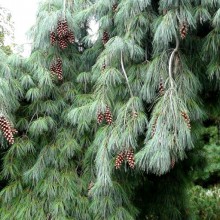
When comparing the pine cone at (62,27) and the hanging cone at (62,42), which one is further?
the hanging cone at (62,42)

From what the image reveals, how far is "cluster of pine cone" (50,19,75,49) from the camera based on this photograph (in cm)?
299

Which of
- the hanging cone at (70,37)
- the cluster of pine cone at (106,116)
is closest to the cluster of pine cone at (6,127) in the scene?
the cluster of pine cone at (106,116)

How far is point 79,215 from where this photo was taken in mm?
2879

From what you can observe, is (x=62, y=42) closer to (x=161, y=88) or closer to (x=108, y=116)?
(x=108, y=116)

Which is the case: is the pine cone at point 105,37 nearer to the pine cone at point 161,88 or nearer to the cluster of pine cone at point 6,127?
the pine cone at point 161,88

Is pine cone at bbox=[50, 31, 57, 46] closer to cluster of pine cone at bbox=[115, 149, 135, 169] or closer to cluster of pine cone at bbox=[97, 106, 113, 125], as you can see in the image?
cluster of pine cone at bbox=[97, 106, 113, 125]

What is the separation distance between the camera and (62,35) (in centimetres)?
304

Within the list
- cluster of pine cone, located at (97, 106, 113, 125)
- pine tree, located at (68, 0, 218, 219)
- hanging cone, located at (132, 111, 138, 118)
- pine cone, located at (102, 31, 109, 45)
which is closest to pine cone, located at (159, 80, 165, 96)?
pine tree, located at (68, 0, 218, 219)

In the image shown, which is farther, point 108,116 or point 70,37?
point 70,37

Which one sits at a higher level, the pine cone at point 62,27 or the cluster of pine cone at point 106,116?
the pine cone at point 62,27

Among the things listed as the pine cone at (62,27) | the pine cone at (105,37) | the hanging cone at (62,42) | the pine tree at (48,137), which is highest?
the pine cone at (62,27)

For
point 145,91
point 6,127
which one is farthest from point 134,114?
point 6,127

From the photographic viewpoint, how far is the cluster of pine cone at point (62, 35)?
2.99 meters

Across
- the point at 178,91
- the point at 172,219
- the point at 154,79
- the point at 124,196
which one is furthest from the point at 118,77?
the point at 172,219
